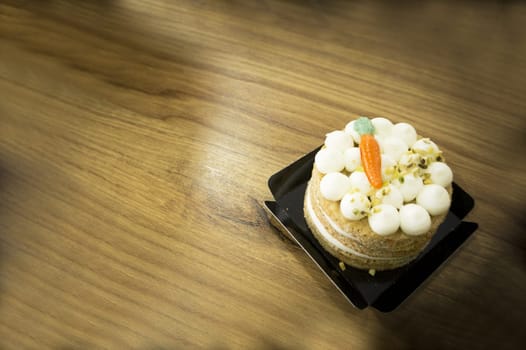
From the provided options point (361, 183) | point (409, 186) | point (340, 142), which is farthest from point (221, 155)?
point (409, 186)

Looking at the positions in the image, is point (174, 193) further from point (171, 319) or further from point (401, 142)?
point (401, 142)

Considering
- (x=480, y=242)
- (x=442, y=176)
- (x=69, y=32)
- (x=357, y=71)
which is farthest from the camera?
(x=69, y=32)

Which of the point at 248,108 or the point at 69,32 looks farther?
the point at 69,32

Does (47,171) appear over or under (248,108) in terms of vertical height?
under

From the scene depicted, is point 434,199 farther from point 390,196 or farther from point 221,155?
point 221,155

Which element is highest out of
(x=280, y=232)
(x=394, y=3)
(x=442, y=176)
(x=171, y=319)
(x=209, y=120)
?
(x=394, y=3)

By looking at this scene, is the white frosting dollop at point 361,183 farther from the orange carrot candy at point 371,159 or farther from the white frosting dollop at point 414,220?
the white frosting dollop at point 414,220

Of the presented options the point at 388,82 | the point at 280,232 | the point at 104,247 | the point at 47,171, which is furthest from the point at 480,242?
the point at 47,171
